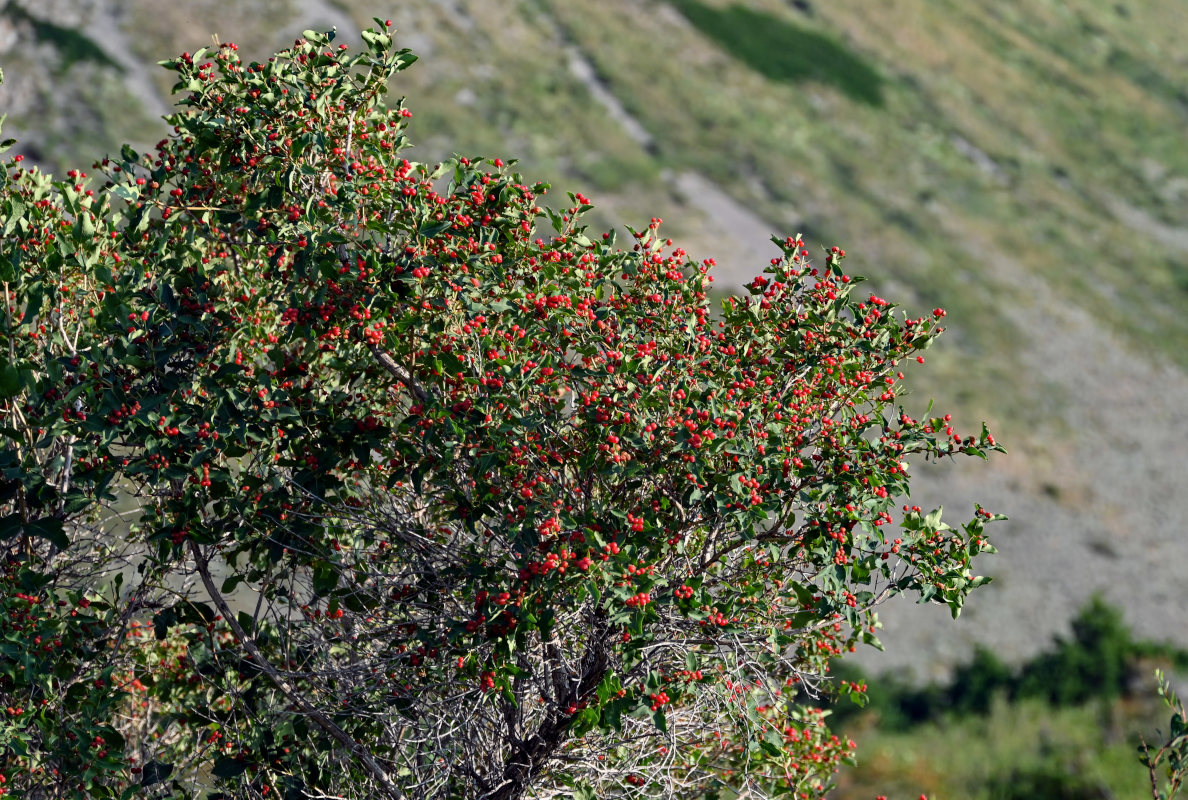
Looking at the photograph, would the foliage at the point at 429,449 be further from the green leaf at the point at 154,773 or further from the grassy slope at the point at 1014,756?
the grassy slope at the point at 1014,756

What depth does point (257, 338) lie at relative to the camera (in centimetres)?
614

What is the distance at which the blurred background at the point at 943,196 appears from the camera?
21406 mm

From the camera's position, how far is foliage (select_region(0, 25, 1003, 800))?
5383 millimetres

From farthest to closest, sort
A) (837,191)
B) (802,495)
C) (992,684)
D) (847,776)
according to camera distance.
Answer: (837,191) → (992,684) → (847,776) → (802,495)

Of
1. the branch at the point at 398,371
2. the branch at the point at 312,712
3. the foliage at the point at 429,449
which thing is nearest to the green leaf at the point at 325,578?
the foliage at the point at 429,449

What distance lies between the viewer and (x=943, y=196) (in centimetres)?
4897

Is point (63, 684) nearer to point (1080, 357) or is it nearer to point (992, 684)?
point (992, 684)

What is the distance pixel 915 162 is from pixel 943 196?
9.02 feet

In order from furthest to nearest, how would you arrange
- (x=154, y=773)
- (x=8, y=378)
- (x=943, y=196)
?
(x=943, y=196) < (x=154, y=773) < (x=8, y=378)

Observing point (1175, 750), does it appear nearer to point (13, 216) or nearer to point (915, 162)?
point (13, 216)

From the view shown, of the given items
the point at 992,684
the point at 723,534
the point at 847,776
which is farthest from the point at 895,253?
the point at 723,534

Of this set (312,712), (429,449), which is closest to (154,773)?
(312,712)

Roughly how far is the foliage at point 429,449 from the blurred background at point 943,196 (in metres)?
11.1

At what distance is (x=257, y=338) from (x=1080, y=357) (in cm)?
3888
